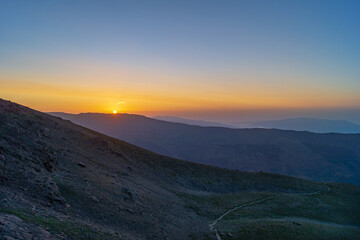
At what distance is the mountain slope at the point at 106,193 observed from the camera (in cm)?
1510

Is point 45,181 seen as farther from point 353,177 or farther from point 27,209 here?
point 353,177

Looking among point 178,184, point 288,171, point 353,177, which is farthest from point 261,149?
point 178,184

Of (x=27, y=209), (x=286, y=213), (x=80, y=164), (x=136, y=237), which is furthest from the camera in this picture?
(x=286, y=213)

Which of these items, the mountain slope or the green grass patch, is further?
the mountain slope

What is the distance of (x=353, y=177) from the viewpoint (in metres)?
150

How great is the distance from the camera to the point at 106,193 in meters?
25.3

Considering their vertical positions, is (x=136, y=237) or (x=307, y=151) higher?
(x=136, y=237)

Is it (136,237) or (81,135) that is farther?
(81,135)

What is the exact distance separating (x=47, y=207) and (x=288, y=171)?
177841 millimetres

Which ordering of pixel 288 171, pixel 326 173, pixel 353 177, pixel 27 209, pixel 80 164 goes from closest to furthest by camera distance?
pixel 27 209, pixel 80 164, pixel 353 177, pixel 326 173, pixel 288 171

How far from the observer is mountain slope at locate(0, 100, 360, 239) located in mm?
15099

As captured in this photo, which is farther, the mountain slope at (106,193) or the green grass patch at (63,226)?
the mountain slope at (106,193)

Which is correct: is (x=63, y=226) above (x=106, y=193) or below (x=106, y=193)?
above

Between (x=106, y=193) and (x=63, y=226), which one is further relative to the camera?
(x=106, y=193)
